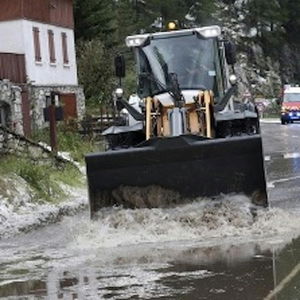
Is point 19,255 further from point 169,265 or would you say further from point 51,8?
point 51,8

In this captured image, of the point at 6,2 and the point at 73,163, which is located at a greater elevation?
the point at 6,2

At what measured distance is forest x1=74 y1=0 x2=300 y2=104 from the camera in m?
40.7

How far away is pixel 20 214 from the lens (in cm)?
1298

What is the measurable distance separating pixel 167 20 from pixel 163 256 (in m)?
A: 58.5

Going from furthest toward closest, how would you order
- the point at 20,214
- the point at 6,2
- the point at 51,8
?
the point at 51,8
the point at 6,2
the point at 20,214

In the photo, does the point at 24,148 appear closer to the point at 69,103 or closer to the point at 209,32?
the point at 209,32

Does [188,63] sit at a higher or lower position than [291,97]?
higher

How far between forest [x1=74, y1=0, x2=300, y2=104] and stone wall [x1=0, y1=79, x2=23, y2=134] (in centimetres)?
674

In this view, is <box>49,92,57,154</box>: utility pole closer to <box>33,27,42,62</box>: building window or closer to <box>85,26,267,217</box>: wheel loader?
<box>85,26,267,217</box>: wheel loader

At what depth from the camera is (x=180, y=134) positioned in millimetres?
10695

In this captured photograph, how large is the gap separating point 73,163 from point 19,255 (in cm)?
896

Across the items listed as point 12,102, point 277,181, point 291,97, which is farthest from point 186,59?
point 291,97

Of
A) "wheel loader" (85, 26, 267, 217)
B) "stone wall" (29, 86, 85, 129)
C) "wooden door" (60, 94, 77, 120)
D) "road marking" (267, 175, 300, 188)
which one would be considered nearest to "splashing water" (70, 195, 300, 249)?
"wheel loader" (85, 26, 267, 217)

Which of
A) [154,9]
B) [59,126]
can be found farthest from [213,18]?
[59,126]
